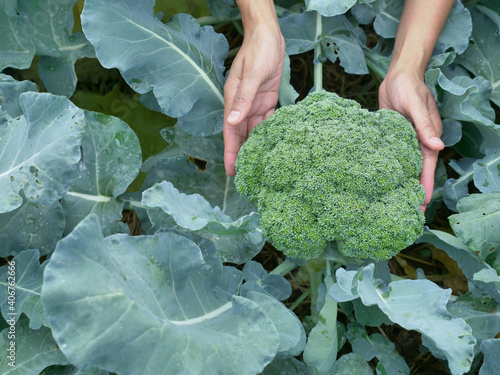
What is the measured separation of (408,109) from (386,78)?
209 mm

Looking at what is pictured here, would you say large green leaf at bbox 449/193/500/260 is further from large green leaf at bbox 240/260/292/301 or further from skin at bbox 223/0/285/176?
skin at bbox 223/0/285/176

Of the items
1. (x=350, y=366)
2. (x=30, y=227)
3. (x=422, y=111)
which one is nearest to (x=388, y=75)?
(x=422, y=111)

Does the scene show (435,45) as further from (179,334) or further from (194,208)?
(179,334)

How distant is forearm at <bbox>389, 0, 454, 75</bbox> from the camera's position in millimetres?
1583

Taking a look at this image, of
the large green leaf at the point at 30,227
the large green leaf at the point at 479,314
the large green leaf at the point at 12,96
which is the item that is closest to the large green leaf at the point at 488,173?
the large green leaf at the point at 479,314

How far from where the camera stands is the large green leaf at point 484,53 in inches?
66.9

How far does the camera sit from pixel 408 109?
1494mm

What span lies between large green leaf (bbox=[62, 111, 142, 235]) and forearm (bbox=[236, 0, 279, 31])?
0.58 m

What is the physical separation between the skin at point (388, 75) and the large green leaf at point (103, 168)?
0.34 meters

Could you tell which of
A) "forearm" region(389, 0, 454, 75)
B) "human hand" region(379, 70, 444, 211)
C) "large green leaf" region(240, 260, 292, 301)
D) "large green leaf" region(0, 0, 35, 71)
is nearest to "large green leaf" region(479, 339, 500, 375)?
"human hand" region(379, 70, 444, 211)

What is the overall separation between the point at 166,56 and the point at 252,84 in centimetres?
31

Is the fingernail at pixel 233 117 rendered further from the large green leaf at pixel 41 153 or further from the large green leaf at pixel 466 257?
the large green leaf at pixel 466 257

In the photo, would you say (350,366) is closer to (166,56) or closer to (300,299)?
(300,299)

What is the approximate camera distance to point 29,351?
1.32m
